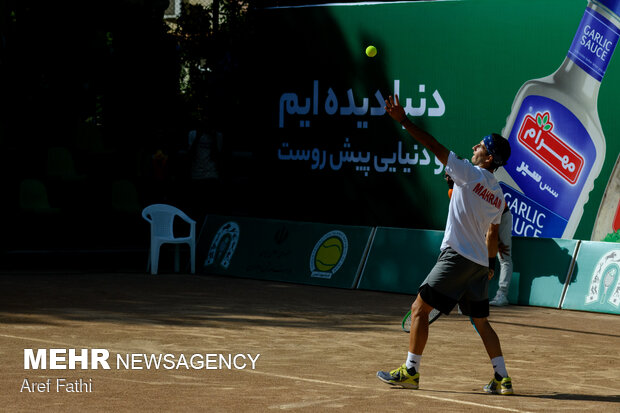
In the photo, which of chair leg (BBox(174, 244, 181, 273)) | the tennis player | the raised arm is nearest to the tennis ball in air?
chair leg (BBox(174, 244, 181, 273))

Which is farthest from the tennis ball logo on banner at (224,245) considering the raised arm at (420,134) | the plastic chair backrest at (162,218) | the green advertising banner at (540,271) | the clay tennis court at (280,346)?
the raised arm at (420,134)

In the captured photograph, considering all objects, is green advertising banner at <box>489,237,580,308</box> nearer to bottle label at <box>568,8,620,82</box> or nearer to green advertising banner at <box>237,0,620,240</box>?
green advertising banner at <box>237,0,620,240</box>

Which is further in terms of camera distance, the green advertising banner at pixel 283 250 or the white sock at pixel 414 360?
the green advertising banner at pixel 283 250

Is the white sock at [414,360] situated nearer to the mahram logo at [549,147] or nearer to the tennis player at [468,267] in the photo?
the tennis player at [468,267]

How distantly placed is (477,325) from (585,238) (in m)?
6.83

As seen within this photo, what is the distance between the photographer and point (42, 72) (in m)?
23.0

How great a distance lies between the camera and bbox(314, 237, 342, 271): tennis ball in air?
16016mm

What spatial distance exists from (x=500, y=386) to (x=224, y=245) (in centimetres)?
936

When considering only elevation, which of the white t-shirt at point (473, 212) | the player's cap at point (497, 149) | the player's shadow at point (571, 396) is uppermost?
the player's cap at point (497, 149)

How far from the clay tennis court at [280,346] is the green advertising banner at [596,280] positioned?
0.74 ft

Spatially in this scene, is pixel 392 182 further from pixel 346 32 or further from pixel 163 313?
pixel 163 313

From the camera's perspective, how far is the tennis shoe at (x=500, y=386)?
27.1 feet

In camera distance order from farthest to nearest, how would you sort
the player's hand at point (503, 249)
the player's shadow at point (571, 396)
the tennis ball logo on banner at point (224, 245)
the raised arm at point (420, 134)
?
the tennis ball logo on banner at point (224, 245) → the player's hand at point (503, 249) → the player's shadow at point (571, 396) → the raised arm at point (420, 134)

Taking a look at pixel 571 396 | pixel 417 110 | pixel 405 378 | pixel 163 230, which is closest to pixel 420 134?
pixel 405 378
